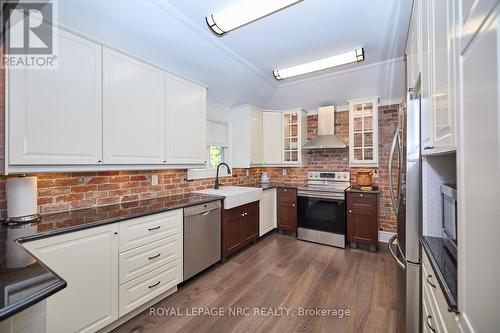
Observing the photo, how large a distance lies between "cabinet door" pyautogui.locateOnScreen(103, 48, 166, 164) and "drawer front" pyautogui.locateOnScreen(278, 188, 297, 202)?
228cm

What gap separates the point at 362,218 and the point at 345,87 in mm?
2115

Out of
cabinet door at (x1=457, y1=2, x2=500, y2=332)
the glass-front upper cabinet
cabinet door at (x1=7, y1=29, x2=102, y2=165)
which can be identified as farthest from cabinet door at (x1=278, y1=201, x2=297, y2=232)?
cabinet door at (x1=457, y1=2, x2=500, y2=332)

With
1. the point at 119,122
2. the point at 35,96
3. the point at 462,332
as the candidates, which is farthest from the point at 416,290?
the point at 35,96

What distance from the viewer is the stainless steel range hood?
12.4 feet

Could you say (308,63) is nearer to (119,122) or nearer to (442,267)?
(119,122)

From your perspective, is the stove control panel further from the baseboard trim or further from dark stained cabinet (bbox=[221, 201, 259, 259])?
dark stained cabinet (bbox=[221, 201, 259, 259])

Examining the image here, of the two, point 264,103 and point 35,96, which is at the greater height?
point 264,103

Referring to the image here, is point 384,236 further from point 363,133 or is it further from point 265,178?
point 265,178

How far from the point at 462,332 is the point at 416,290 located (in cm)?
93

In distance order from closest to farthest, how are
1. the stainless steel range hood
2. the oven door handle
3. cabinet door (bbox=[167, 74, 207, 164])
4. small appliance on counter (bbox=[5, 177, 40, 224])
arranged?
small appliance on counter (bbox=[5, 177, 40, 224]), cabinet door (bbox=[167, 74, 207, 164]), the oven door handle, the stainless steel range hood

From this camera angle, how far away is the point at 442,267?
99 centimetres

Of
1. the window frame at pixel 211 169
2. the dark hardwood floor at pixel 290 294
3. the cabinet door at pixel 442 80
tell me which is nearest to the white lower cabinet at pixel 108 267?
the dark hardwood floor at pixel 290 294

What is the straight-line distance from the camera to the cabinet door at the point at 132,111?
1.86 meters

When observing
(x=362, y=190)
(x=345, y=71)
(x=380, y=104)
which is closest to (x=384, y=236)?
(x=362, y=190)
